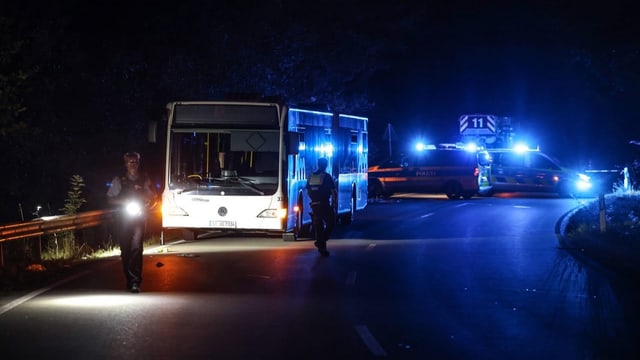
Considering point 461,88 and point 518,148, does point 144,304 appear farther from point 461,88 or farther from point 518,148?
point 461,88

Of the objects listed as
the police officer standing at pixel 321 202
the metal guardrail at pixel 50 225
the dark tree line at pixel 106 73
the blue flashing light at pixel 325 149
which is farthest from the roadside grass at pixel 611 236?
the metal guardrail at pixel 50 225

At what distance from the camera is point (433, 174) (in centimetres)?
4425

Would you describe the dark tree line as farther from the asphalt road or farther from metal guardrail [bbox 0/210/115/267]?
the asphalt road

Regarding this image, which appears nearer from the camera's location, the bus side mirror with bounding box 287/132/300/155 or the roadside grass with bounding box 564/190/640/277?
the roadside grass with bounding box 564/190/640/277

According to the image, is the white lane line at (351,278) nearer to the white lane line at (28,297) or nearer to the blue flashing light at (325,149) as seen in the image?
the white lane line at (28,297)

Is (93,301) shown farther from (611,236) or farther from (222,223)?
(611,236)

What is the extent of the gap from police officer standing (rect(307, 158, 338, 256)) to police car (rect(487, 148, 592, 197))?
25.5 meters

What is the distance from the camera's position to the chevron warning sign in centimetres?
5109

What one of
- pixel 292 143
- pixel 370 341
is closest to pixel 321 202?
pixel 292 143

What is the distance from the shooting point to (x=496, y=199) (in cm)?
4419

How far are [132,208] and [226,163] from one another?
26.5ft

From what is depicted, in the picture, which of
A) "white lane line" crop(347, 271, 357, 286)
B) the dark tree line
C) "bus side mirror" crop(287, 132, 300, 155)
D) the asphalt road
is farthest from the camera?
the dark tree line

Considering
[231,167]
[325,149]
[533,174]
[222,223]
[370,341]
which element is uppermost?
[325,149]

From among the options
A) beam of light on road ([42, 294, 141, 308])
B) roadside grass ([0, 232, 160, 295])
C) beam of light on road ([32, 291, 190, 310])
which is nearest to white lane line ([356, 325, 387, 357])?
beam of light on road ([32, 291, 190, 310])
